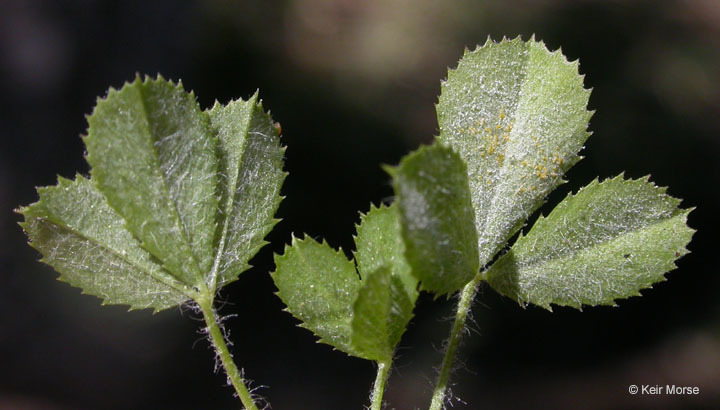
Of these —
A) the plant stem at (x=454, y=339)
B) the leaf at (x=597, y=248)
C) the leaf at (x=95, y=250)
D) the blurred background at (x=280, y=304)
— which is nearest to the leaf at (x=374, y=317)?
the plant stem at (x=454, y=339)

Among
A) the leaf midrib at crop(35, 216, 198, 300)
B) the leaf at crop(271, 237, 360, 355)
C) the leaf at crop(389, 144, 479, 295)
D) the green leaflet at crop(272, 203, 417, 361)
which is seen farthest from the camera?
the leaf midrib at crop(35, 216, 198, 300)

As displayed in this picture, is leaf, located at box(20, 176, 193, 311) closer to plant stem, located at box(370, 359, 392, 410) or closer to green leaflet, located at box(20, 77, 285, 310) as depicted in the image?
green leaflet, located at box(20, 77, 285, 310)

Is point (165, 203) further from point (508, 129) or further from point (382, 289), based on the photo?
point (508, 129)

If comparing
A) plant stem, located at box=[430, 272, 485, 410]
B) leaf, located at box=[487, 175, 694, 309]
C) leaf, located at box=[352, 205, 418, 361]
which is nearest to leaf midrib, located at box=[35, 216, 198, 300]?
leaf, located at box=[352, 205, 418, 361]

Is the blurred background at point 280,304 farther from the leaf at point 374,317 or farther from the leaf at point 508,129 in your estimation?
the leaf at point 374,317

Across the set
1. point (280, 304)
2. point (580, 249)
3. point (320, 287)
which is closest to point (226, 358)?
point (320, 287)
